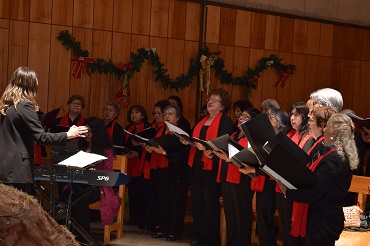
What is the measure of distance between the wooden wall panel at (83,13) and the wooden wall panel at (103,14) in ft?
0.21

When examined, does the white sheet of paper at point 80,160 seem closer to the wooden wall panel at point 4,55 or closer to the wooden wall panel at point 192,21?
the wooden wall panel at point 4,55

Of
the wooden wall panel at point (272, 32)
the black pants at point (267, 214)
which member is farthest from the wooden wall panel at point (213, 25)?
the black pants at point (267, 214)

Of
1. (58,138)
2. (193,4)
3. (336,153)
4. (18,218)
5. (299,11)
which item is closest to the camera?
(18,218)

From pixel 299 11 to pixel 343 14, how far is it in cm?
79

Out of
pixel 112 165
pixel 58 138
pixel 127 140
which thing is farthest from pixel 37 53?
pixel 58 138

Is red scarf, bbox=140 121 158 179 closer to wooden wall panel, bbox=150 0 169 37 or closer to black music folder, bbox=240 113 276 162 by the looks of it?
wooden wall panel, bbox=150 0 169 37

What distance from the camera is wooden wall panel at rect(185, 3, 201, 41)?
9.98 meters

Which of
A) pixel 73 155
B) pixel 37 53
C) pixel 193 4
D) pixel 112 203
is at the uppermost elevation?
pixel 193 4

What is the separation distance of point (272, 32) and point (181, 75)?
65.0 inches

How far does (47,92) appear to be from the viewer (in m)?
9.09

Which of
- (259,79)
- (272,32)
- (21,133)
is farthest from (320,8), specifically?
(21,133)

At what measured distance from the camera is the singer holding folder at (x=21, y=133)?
5184mm

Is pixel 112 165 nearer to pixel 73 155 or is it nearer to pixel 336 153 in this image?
pixel 73 155

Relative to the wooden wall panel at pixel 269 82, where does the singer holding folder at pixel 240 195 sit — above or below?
below
